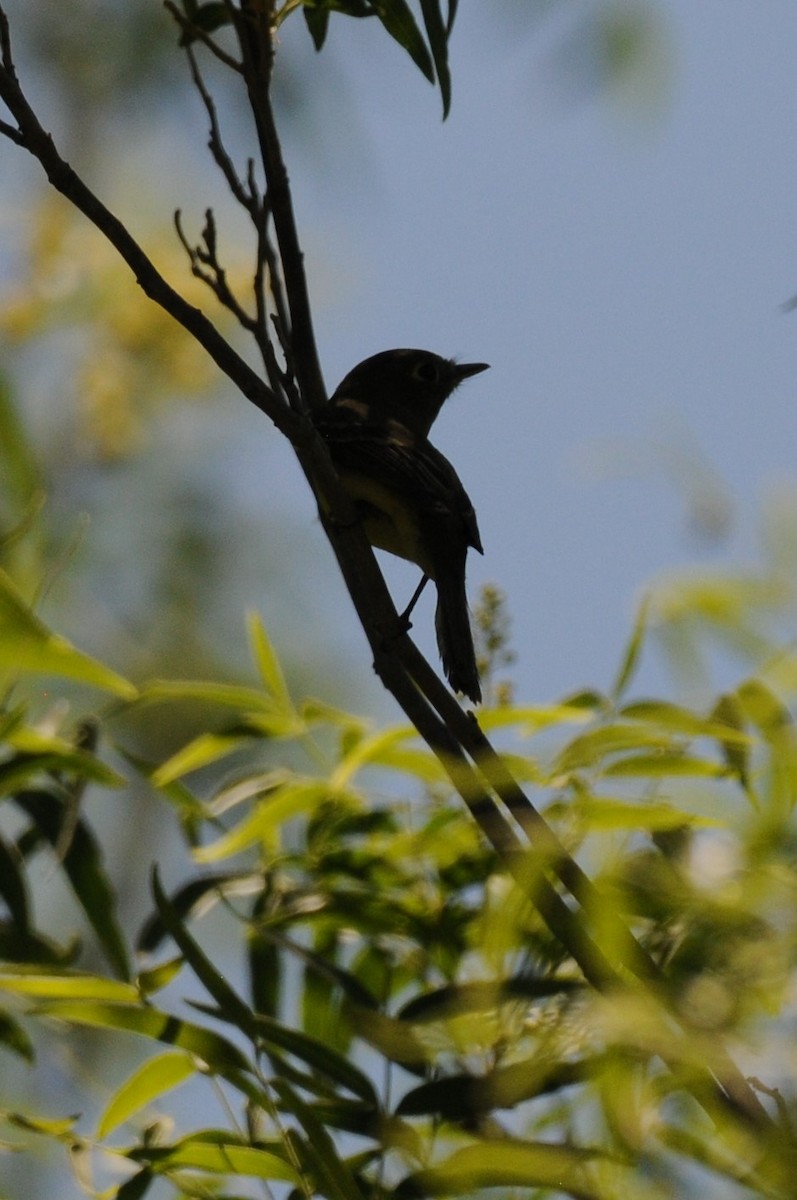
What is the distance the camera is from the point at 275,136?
6.19ft

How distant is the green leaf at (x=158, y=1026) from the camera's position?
4.94 feet

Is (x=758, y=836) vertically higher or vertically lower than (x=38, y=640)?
lower

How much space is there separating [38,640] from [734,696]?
778 millimetres

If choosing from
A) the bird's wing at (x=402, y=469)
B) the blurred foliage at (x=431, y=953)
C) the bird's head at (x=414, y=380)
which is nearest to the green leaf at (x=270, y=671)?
Answer: the blurred foliage at (x=431, y=953)

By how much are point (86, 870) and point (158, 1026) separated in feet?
1.61

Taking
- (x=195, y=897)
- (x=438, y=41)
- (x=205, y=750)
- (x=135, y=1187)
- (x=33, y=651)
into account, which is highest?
(x=438, y=41)

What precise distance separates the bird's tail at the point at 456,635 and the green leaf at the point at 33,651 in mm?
859

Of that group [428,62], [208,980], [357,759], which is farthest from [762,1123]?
[428,62]

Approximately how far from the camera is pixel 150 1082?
63.2 inches

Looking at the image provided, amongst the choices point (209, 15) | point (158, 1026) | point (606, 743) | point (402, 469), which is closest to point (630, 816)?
point (606, 743)

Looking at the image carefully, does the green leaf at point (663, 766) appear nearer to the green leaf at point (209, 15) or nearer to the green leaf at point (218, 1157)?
the green leaf at point (218, 1157)

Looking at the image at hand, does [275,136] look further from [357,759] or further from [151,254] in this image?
[151,254]

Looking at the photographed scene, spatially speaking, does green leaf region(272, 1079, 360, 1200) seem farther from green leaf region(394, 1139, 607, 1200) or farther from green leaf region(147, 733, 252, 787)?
green leaf region(147, 733, 252, 787)

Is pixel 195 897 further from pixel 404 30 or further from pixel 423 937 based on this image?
pixel 404 30
